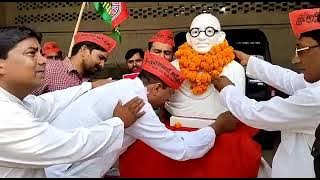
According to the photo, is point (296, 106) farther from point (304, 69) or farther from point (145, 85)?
point (145, 85)

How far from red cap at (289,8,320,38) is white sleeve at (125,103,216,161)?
2.58 ft

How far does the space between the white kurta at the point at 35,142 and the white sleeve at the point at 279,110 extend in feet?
2.76

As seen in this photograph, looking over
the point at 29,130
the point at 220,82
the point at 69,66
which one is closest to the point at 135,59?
the point at 69,66

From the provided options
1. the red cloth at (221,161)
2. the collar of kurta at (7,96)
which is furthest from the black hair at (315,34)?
the collar of kurta at (7,96)

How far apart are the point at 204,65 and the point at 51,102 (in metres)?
0.95

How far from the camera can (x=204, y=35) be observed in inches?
121

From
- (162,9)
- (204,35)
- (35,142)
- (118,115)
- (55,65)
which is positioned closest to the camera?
(35,142)

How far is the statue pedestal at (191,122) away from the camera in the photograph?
122 inches

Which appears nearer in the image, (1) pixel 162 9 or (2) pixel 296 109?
(2) pixel 296 109

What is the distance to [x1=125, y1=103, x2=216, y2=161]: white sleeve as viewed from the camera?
265 cm

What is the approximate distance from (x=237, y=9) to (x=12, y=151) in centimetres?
543

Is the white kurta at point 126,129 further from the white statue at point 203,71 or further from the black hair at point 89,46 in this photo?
the black hair at point 89,46

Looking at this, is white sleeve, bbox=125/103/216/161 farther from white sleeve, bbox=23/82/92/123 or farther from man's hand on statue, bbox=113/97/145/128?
white sleeve, bbox=23/82/92/123

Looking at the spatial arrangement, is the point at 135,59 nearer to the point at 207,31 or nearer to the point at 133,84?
the point at 207,31
